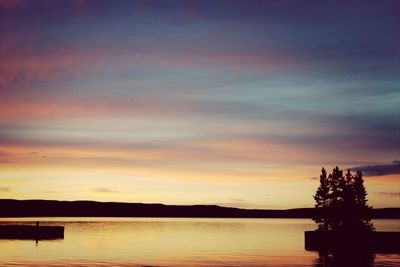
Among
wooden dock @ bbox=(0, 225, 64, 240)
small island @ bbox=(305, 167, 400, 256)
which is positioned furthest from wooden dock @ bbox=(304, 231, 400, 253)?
wooden dock @ bbox=(0, 225, 64, 240)

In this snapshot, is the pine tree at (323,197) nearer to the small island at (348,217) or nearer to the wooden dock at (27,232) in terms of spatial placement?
the small island at (348,217)

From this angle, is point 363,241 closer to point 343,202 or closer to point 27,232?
point 343,202

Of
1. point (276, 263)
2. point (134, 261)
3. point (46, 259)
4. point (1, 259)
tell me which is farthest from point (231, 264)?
point (1, 259)

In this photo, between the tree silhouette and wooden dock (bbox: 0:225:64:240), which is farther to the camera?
wooden dock (bbox: 0:225:64:240)

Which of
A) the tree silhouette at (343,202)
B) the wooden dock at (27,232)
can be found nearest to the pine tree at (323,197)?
the tree silhouette at (343,202)

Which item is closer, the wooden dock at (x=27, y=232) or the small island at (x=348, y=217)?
the small island at (x=348, y=217)

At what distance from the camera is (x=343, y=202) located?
109 metres

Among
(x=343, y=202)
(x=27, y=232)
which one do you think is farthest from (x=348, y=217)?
(x=27, y=232)

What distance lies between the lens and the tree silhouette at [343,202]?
108375 millimetres

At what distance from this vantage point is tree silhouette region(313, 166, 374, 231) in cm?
10838

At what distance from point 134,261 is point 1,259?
62.3 ft

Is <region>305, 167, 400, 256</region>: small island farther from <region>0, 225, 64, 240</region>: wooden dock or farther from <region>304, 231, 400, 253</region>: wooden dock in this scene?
<region>0, 225, 64, 240</region>: wooden dock

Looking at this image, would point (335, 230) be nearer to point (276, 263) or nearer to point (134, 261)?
point (276, 263)

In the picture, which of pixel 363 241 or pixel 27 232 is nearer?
pixel 363 241
